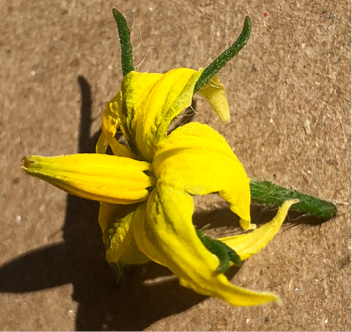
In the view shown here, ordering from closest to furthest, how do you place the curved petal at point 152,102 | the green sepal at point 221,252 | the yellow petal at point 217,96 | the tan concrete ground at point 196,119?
the green sepal at point 221,252 → the curved petal at point 152,102 → the yellow petal at point 217,96 → the tan concrete ground at point 196,119

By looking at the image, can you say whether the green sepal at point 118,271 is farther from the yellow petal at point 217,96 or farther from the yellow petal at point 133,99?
the yellow petal at point 217,96

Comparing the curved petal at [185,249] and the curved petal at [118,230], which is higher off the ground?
the curved petal at [185,249]

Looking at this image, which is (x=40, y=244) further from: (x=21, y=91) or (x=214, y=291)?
(x=214, y=291)

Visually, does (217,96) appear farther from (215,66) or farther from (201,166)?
(201,166)

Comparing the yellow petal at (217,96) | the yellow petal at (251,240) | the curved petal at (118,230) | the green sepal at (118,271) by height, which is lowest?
the green sepal at (118,271)

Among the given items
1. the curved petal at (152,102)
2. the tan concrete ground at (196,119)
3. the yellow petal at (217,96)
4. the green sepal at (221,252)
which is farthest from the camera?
the tan concrete ground at (196,119)

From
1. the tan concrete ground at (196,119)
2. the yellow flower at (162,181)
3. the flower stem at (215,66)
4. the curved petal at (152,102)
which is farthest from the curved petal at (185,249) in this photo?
the tan concrete ground at (196,119)

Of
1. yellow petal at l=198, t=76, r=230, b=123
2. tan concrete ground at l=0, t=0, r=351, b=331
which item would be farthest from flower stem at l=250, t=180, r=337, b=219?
yellow petal at l=198, t=76, r=230, b=123

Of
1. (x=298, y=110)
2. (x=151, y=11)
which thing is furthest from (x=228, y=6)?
(x=298, y=110)
